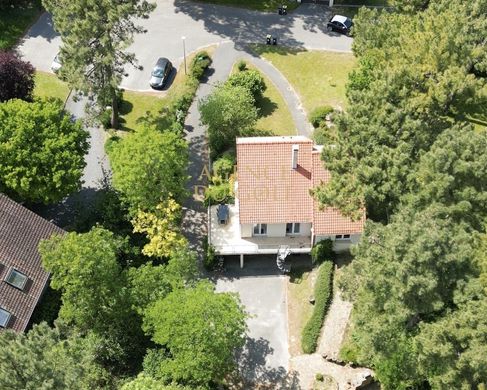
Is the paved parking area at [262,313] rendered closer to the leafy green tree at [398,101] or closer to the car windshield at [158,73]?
the leafy green tree at [398,101]

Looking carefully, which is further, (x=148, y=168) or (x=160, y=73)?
(x=160, y=73)

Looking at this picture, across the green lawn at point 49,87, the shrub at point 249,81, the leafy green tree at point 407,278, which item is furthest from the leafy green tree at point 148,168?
the green lawn at point 49,87

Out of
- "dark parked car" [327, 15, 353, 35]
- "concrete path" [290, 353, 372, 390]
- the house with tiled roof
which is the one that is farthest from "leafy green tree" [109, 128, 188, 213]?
"dark parked car" [327, 15, 353, 35]

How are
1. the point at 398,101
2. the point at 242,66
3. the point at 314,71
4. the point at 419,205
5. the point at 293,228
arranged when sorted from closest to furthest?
the point at 419,205 < the point at 398,101 < the point at 293,228 < the point at 242,66 < the point at 314,71

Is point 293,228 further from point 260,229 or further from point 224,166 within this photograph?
point 224,166

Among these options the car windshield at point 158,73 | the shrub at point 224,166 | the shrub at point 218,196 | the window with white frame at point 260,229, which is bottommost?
the window with white frame at point 260,229

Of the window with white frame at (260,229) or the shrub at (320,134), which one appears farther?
the shrub at (320,134)

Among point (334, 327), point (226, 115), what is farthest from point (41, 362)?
point (226, 115)
